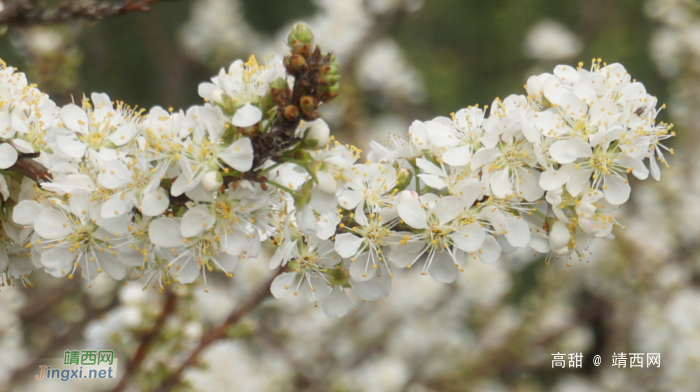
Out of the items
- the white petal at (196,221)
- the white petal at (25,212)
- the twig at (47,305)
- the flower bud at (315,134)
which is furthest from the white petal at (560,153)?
the twig at (47,305)

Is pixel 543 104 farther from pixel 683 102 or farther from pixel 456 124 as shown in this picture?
pixel 683 102

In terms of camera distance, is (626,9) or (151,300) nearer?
(151,300)

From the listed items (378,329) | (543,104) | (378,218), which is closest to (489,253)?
(378,218)

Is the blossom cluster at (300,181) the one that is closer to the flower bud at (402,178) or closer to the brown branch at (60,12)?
the flower bud at (402,178)

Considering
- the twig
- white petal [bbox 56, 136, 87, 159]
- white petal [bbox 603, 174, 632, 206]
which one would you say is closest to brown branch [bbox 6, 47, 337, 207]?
white petal [bbox 56, 136, 87, 159]

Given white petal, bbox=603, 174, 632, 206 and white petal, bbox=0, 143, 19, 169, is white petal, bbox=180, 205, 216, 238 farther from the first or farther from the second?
white petal, bbox=603, 174, 632, 206

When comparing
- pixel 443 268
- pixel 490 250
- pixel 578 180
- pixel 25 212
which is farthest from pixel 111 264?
pixel 578 180

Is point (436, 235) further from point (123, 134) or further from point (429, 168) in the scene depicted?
point (123, 134)
